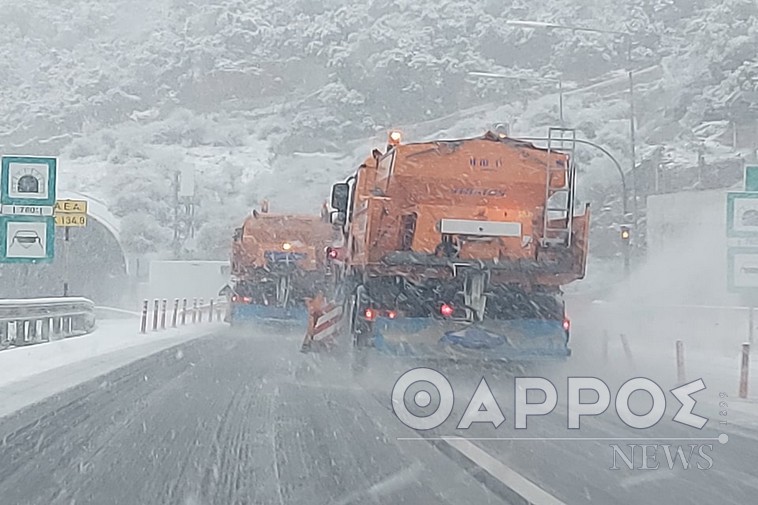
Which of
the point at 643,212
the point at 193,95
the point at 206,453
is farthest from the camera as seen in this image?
the point at 193,95

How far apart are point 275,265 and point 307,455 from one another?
59.7 feet

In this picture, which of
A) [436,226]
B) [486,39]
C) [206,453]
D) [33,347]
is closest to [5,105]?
[486,39]

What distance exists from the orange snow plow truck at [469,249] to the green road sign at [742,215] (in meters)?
1.78

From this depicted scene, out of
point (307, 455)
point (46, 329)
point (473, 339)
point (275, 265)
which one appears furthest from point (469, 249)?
point (275, 265)

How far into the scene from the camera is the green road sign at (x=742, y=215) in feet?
43.8

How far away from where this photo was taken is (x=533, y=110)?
4938cm

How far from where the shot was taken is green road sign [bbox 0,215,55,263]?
19.4 meters

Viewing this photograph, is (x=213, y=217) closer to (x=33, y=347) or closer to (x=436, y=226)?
(x=33, y=347)

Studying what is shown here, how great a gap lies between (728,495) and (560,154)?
831 cm

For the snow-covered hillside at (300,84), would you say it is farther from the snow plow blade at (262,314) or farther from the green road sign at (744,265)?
the green road sign at (744,265)

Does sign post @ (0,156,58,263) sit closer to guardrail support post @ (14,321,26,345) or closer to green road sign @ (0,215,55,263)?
green road sign @ (0,215,55,263)

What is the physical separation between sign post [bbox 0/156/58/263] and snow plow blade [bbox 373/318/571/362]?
7980mm

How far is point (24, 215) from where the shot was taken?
1944 cm

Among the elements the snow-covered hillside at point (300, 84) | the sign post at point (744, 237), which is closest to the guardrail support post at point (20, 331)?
the sign post at point (744, 237)
